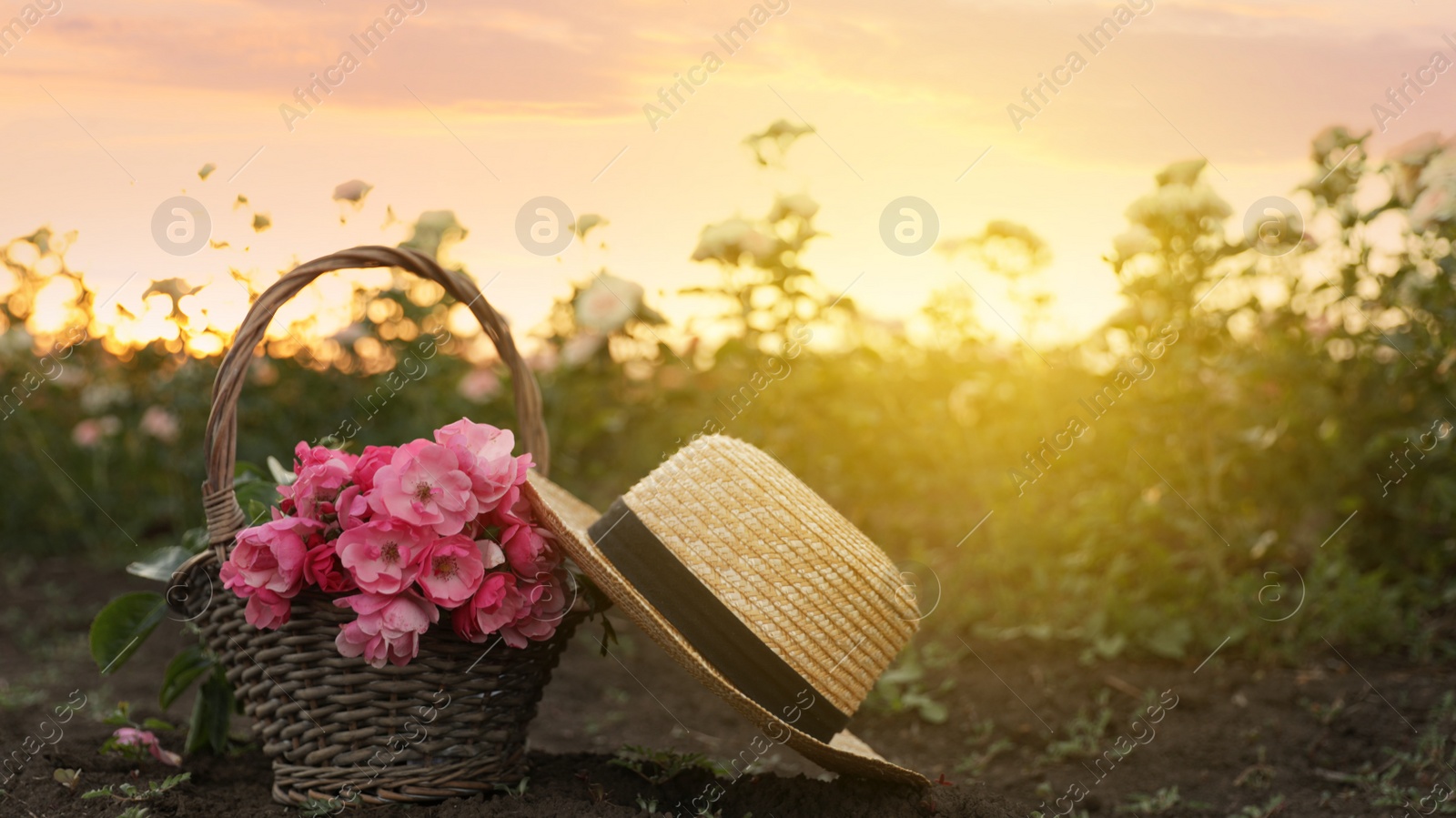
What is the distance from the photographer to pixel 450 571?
1.93m

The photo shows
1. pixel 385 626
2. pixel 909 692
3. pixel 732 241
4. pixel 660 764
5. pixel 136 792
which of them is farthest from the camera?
pixel 732 241

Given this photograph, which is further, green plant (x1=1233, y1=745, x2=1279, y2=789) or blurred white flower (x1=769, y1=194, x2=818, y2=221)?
blurred white flower (x1=769, y1=194, x2=818, y2=221)

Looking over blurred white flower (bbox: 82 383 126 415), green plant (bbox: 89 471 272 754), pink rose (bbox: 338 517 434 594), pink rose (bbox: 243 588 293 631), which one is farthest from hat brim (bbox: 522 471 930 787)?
blurred white flower (bbox: 82 383 126 415)

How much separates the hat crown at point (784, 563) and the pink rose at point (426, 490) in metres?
0.33

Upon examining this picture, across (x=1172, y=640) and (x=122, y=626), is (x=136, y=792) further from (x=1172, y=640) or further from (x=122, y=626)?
(x=1172, y=640)

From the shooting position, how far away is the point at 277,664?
2.02 metres

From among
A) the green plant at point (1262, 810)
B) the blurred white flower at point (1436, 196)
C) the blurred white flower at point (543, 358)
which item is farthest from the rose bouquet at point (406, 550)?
the blurred white flower at point (1436, 196)

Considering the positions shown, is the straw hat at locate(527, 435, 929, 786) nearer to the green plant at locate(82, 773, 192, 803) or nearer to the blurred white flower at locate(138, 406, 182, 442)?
the green plant at locate(82, 773, 192, 803)

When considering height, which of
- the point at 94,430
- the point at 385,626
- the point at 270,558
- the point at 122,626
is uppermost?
the point at 94,430

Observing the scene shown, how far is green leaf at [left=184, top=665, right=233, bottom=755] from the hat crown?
3.71 ft

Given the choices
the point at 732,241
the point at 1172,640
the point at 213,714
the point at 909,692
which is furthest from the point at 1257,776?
the point at 213,714

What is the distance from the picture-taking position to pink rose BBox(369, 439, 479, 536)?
1.90 meters

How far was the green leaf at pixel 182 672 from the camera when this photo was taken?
7.93 feet

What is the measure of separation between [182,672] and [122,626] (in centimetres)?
18
